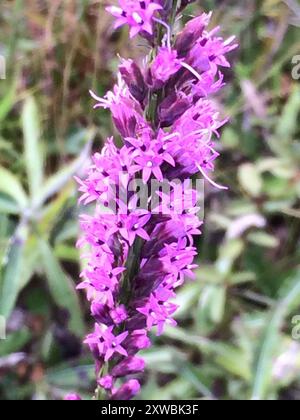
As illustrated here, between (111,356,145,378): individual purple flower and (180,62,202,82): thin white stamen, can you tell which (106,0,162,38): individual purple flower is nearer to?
(180,62,202,82): thin white stamen

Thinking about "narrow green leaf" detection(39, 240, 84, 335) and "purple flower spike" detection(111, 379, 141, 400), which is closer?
"purple flower spike" detection(111, 379, 141, 400)

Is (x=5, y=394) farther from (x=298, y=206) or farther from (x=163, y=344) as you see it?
(x=298, y=206)

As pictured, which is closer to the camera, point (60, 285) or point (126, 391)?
point (126, 391)

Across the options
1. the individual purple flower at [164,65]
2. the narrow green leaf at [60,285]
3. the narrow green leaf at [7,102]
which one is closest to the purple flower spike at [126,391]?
the individual purple flower at [164,65]

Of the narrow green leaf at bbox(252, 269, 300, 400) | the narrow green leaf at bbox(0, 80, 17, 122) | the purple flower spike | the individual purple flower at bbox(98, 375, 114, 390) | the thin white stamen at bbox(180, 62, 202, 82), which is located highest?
the narrow green leaf at bbox(0, 80, 17, 122)

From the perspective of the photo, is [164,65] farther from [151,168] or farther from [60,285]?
[60,285]

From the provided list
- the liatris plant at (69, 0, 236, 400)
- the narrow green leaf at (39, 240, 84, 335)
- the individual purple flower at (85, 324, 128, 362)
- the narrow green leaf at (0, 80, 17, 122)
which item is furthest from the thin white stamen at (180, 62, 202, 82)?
the narrow green leaf at (0, 80, 17, 122)

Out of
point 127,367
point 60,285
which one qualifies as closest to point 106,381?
point 127,367

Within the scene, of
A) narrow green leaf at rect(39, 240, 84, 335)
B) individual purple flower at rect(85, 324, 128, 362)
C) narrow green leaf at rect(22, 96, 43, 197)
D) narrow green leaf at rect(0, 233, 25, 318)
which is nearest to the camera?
individual purple flower at rect(85, 324, 128, 362)
